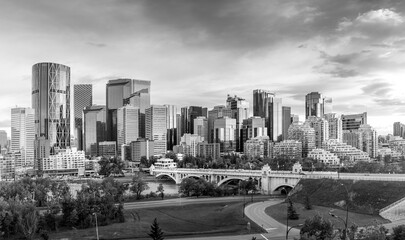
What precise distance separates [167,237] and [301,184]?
41.9 meters

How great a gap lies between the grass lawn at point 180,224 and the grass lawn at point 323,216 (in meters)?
5.94

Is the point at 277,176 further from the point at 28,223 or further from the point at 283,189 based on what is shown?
the point at 28,223

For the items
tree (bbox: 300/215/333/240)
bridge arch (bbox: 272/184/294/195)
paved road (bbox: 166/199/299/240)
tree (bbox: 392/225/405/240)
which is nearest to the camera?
tree (bbox: 392/225/405/240)

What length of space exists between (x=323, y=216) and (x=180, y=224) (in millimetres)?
22626

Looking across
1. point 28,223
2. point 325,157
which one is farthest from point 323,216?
point 325,157

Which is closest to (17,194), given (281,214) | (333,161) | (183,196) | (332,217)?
(183,196)

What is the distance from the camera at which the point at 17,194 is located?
94.5 metres

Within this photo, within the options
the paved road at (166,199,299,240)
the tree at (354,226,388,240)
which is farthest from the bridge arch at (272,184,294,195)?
the tree at (354,226,388,240)

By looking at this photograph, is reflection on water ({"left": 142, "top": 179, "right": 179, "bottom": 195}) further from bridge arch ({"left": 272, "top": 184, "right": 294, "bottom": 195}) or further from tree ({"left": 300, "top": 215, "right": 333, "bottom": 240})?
tree ({"left": 300, "top": 215, "right": 333, "bottom": 240})

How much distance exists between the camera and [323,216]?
67.2m

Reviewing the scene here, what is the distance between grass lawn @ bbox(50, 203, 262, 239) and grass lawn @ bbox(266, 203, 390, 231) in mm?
5936

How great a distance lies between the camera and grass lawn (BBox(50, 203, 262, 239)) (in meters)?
64.6

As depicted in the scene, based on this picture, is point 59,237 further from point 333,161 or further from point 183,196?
point 333,161

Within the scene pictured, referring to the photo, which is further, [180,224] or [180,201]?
[180,201]
